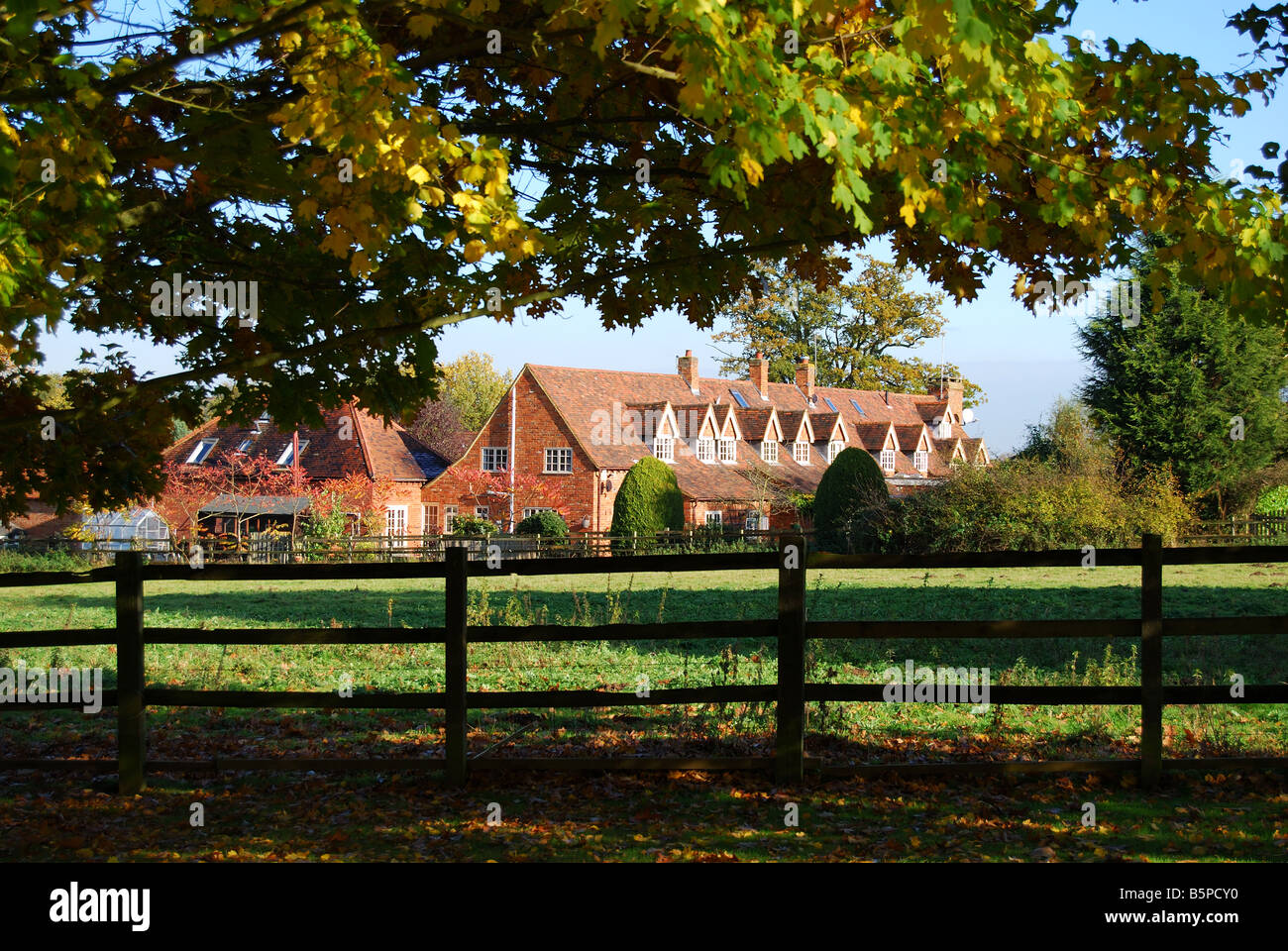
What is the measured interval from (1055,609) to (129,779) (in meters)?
14.9

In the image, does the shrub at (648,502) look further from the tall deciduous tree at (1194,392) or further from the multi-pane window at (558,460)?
the tall deciduous tree at (1194,392)

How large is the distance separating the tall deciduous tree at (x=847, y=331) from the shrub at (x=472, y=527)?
27544 mm

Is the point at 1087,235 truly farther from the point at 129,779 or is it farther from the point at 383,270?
the point at 129,779

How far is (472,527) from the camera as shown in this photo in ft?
141

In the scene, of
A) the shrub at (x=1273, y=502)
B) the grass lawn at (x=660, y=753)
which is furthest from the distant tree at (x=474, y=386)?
the grass lawn at (x=660, y=753)

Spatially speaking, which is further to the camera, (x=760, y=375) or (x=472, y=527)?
(x=760, y=375)

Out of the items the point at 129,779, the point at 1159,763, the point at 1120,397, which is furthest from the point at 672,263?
the point at 1120,397

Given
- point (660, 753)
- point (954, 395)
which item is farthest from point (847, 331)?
point (660, 753)

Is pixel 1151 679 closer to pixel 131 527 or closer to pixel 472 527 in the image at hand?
pixel 472 527

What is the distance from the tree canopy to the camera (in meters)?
4.90

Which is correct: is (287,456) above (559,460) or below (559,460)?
above

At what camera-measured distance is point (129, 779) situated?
7344 millimetres

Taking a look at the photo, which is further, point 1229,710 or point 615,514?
point 615,514

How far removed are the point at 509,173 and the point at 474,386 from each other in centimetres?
7504
